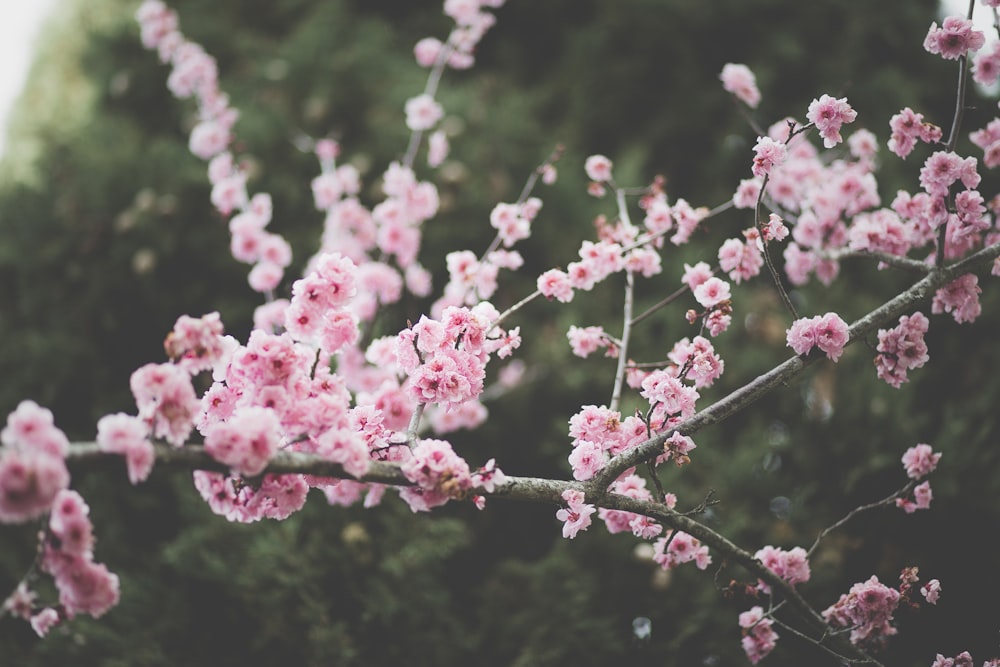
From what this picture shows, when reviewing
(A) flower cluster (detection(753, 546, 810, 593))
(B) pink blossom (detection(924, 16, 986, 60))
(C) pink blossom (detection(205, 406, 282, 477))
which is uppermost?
(B) pink blossom (detection(924, 16, 986, 60))

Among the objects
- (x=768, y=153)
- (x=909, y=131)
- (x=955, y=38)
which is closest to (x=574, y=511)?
(x=768, y=153)

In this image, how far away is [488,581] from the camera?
2314 mm

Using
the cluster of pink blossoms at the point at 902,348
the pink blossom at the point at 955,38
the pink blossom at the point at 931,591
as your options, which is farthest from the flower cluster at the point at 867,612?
the pink blossom at the point at 955,38

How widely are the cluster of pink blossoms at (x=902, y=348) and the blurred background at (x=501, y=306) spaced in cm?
68

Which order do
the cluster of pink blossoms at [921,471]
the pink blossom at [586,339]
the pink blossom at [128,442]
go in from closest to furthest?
1. the pink blossom at [128,442]
2. the cluster of pink blossoms at [921,471]
3. the pink blossom at [586,339]

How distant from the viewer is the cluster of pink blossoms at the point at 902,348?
1492mm

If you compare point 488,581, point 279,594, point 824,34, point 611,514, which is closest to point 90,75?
point 279,594

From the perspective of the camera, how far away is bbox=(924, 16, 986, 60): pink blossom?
1421mm

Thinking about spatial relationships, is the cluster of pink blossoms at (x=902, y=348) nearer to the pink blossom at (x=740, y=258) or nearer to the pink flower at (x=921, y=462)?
the pink flower at (x=921, y=462)

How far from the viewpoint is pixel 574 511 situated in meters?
1.30

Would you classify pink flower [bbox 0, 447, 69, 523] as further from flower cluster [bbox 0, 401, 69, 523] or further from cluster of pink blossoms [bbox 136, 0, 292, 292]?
cluster of pink blossoms [bbox 136, 0, 292, 292]

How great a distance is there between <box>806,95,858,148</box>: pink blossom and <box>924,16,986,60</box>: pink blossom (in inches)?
11.0

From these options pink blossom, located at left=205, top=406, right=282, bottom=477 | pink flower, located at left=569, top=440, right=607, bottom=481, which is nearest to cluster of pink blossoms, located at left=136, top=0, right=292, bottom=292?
pink blossom, located at left=205, top=406, right=282, bottom=477

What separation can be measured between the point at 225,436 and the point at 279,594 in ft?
3.72
